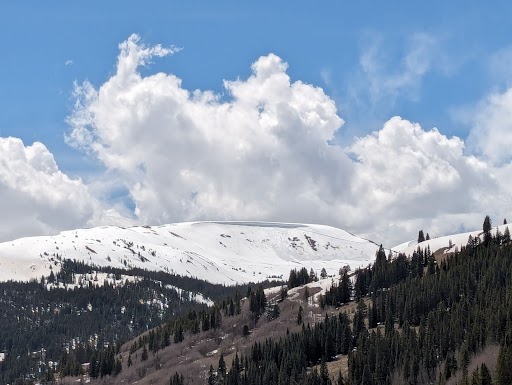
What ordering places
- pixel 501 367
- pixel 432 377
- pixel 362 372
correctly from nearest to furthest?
pixel 501 367, pixel 432 377, pixel 362 372

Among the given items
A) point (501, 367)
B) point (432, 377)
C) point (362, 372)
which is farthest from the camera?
point (362, 372)

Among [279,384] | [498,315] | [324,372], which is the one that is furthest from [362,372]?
[498,315]

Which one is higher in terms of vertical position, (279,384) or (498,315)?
(498,315)

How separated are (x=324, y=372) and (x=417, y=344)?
27345 mm

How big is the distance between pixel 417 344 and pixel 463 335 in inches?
516

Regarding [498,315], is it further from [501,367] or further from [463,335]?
[501,367]

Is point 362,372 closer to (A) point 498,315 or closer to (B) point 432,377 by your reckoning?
(B) point 432,377

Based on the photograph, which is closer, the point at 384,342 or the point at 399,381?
the point at 399,381

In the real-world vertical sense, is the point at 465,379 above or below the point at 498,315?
below

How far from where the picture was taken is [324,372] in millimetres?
193125

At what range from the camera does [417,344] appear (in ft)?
634

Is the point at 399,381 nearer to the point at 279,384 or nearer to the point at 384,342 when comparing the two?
the point at 384,342

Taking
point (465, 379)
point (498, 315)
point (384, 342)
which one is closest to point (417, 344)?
point (384, 342)

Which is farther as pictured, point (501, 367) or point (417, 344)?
point (417, 344)
